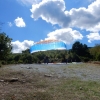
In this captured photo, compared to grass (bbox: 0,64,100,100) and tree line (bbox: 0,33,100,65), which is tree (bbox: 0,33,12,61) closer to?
tree line (bbox: 0,33,100,65)

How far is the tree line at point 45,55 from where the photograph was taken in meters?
24.8

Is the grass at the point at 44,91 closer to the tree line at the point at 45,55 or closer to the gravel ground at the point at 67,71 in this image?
the gravel ground at the point at 67,71

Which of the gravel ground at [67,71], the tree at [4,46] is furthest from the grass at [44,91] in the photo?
the tree at [4,46]

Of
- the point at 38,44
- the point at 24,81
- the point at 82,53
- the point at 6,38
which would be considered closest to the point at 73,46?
the point at 82,53

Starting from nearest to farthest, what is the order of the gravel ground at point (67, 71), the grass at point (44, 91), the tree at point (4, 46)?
the grass at point (44, 91), the gravel ground at point (67, 71), the tree at point (4, 46)

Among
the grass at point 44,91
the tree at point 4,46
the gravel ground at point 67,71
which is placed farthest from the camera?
the tree at point 4,46

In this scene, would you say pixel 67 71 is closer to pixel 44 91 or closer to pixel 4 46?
pixel 44 91

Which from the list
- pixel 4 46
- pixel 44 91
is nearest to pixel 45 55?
pixel 4 46

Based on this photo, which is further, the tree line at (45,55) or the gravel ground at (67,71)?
the tree line at (45,55)

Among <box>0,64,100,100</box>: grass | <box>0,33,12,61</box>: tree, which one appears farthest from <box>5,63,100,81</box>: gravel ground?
<box>0,33,12,61</box>: tree

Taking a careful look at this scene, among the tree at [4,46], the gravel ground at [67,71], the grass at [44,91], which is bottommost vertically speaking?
the grass at [44,91]

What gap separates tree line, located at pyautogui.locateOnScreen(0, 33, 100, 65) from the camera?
81.4 ft

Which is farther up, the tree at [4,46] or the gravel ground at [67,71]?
the tree at [4,46]

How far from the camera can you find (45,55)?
6069 cm
